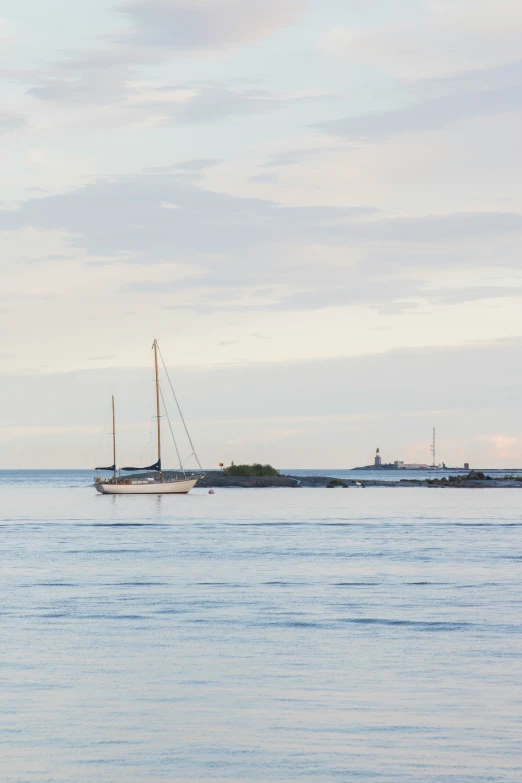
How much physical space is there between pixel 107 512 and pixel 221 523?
2200 centimetres

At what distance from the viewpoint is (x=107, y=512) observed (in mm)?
86250

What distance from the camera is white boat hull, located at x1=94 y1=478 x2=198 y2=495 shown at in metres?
120

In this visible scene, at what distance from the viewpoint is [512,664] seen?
19125 mm

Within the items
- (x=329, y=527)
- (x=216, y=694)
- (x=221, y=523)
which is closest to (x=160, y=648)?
(x=216, y=694)

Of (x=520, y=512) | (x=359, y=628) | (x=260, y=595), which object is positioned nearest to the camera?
(x=359, y=628)

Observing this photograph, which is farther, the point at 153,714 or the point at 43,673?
the point at 43,673

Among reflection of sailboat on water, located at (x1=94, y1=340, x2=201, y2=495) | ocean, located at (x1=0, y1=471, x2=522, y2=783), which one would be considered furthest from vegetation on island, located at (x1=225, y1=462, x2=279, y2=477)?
ocean, located at (x1=0, y1=471, x2=522, y2=783)

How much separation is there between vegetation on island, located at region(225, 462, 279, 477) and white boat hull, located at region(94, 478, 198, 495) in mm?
42053

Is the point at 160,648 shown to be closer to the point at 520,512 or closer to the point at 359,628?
the point at 359,628

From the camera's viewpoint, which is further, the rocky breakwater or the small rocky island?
the small rocky island

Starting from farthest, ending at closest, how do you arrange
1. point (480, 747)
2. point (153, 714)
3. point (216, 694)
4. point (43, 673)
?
1. point (43, 673)
2. point (216, 694)
3. point (153, 714)
4. point (480, 747)

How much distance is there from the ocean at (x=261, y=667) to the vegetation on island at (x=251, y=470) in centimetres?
12241

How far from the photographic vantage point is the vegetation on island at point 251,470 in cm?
16488

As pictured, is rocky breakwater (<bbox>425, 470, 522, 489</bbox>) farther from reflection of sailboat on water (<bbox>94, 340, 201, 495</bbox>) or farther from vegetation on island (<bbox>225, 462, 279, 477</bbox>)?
reflection of sailboat on water (<bbox>94, 340, 201, 495</bbox>)
